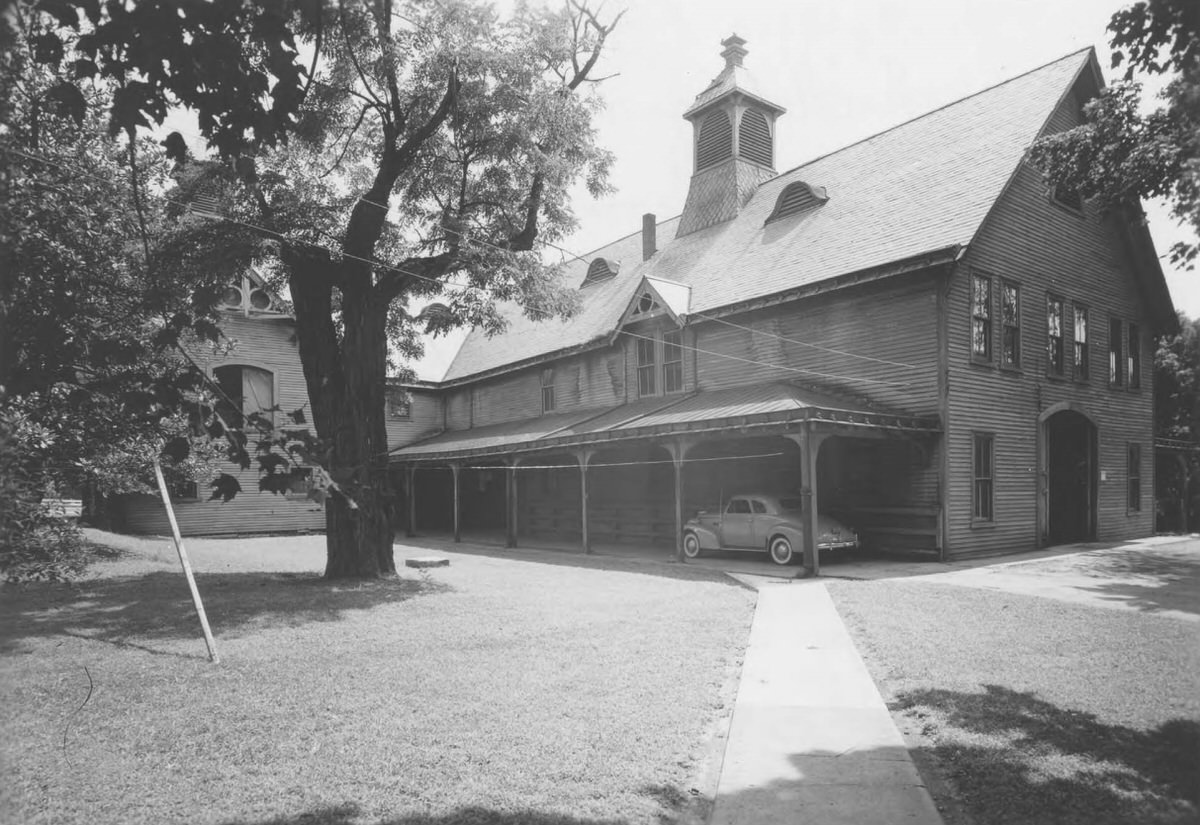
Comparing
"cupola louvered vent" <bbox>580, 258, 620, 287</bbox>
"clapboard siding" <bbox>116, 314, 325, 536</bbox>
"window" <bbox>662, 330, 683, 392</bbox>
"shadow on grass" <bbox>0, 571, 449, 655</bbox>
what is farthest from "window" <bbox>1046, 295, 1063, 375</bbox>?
"clapboard siding" <bbox>116, 314, 325, 536</bbox>

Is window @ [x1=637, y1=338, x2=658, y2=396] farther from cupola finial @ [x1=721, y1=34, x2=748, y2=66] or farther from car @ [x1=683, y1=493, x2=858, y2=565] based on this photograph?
cupola finial @ [x1=721, y1=34, x2=748, y2=66]

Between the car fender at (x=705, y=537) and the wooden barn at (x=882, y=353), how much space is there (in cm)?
160

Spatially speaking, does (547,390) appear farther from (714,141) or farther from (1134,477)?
(1134,477)

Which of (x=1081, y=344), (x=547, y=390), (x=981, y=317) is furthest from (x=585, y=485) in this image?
(x=1081, y=344)

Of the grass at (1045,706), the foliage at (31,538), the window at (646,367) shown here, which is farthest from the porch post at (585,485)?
the foliage at (31,538)

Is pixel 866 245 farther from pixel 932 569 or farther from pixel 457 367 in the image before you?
pixel 457 367

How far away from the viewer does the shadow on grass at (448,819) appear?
4055 mm

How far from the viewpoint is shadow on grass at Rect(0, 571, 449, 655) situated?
9344mm

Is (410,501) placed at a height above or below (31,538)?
below

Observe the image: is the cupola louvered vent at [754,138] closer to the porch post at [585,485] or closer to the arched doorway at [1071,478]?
the arched doorway at [1071,478]

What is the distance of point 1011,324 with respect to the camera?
58.3ft

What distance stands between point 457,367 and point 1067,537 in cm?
2383

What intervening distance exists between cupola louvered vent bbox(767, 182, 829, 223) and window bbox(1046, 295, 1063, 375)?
20.7 ft

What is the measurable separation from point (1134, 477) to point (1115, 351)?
12.0ft
